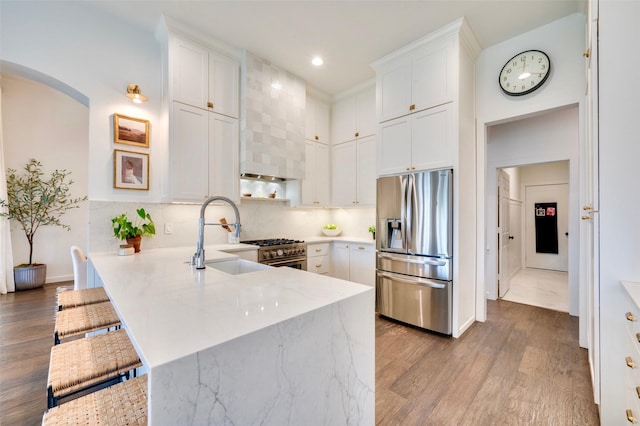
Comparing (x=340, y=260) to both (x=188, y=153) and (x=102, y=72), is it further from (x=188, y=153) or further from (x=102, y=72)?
(x=102, y=72)

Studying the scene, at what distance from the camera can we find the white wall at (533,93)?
8.23 feet

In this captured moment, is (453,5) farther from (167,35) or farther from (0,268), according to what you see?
(0,268)

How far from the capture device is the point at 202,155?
112 inches

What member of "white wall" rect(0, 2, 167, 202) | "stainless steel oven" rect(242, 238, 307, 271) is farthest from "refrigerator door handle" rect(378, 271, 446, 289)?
"white wall" rect(0, 2, 167, 202)

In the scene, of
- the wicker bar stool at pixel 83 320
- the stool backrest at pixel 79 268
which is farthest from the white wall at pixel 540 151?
the stool backrest at pixel 79 268

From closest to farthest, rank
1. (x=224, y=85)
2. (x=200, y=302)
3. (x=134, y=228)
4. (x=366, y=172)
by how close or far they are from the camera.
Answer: (x=200, y=302) → (x=134, y=228) → (x=224, y=85) → (x=366, y=172)

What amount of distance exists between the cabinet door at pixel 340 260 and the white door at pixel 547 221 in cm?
521

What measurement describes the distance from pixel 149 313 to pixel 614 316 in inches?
85.2

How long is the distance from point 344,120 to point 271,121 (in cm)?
132

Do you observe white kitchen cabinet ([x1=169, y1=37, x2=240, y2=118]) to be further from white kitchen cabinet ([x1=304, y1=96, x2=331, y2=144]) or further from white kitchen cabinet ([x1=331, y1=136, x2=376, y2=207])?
white kitchen cabinet ([x1=331, y1=136, x2=376, y2=207])

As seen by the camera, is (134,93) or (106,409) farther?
(134,93)

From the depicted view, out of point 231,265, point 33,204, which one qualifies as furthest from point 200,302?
point 33,204

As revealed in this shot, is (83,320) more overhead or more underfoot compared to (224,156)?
more underfoot

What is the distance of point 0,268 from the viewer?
3914 millimetres
